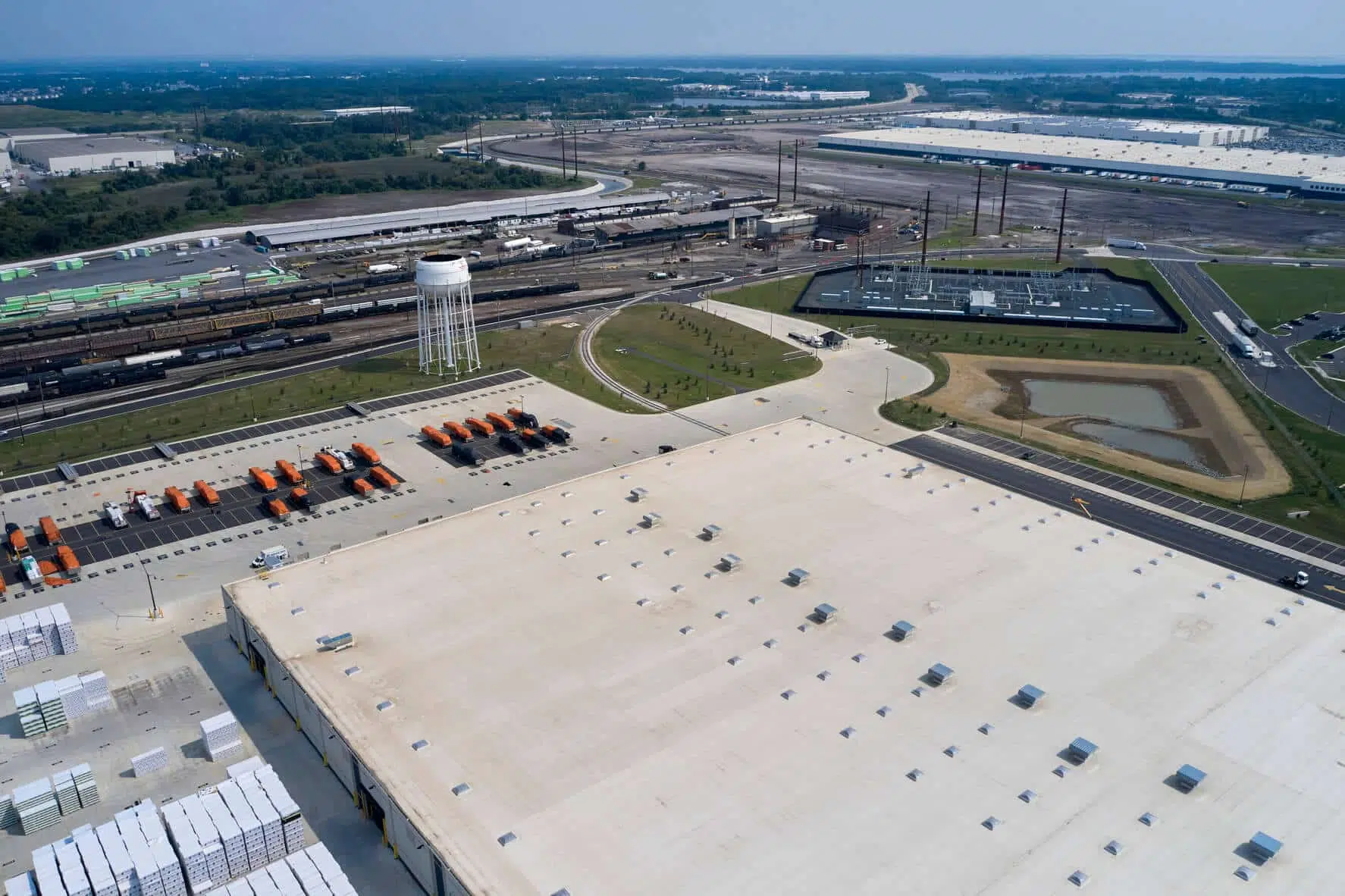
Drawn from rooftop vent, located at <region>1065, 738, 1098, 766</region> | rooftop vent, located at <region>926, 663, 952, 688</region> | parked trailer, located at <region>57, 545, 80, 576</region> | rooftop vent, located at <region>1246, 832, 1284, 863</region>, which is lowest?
parked trailer, located at <region>57, 545, 80, 576</region>

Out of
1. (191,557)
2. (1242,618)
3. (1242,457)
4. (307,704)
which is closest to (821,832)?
(307,704)

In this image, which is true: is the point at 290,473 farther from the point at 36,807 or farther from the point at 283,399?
the point at 36,807

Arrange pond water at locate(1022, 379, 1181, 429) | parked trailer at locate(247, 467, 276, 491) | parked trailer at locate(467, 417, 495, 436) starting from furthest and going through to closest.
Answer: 1. pond water at locate(1022, 379, 1181, 429)
2. parked trailer at locate(467, 417, 495, 436)
3. parked trailer at locate(247, 467, 276, 491)

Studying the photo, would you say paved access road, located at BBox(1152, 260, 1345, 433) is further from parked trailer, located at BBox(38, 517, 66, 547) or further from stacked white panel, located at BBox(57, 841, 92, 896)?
parked trailer, located at BBox(38, 517, 66, 547)

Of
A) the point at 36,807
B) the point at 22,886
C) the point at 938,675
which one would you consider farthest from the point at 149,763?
the point at 938,675

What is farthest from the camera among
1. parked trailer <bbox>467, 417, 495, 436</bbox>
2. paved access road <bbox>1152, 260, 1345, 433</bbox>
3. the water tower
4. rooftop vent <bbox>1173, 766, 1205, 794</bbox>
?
the water tower

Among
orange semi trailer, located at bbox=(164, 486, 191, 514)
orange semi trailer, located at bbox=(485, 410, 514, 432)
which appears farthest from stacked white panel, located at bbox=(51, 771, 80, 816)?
orange semi trailer, located at bbox=(485, 410, 514, 432)

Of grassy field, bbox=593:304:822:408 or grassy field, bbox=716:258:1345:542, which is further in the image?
grassy field, bbox=593:304:822:408

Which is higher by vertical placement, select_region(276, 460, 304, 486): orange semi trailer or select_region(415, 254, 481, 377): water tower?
select_region(415, 254, 481, 377): water tower
